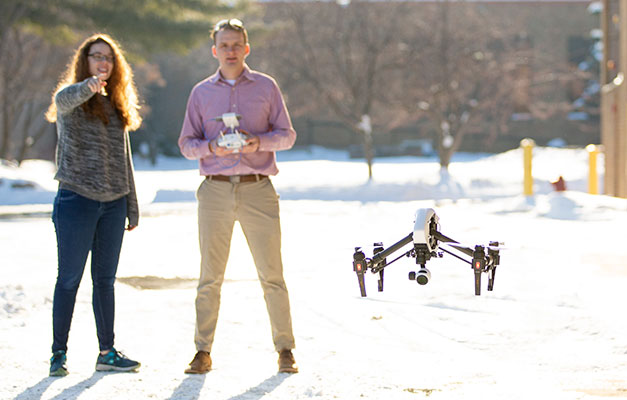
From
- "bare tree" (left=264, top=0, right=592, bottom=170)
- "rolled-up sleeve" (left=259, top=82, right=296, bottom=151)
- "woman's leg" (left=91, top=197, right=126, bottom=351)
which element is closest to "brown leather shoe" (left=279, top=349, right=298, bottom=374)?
"woman's leg" (left=91, top=197, right=126, bottom=351)

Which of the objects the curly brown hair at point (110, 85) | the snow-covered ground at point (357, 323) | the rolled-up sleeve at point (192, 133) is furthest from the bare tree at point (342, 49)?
the rolled-up sleeve at point (192, 133)

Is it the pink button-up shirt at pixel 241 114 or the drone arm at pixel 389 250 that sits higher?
the pink button-up shirt at pixel 241 114

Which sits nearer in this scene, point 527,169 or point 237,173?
point 237,173

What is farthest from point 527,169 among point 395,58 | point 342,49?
point 342,49

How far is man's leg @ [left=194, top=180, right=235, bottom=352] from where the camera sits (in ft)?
17.3

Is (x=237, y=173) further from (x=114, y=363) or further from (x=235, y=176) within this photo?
(x=114, y=363)

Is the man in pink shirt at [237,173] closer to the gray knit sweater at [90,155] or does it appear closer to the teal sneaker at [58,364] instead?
the gray knit sweater at [90,155]

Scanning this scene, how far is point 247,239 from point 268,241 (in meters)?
0.14

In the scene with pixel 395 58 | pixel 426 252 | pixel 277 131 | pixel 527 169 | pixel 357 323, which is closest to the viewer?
pixel 426 252

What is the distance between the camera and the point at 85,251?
17.9 ft

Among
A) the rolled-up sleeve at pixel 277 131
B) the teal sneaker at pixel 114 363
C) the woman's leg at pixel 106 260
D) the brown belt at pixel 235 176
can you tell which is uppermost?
the rolled-up sleeve at pixel 277 131

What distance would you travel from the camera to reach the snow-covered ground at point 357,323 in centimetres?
527

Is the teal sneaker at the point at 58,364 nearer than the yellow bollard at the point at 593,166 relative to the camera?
Yes

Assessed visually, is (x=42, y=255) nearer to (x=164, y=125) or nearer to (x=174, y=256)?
(x=174, y=256)
